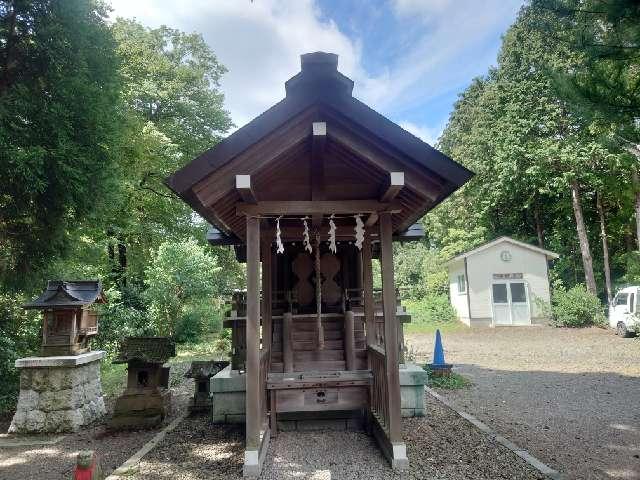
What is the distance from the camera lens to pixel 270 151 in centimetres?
403

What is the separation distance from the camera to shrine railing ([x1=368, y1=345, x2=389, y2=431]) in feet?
14.1

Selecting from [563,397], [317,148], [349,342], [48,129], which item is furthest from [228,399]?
[563,397]

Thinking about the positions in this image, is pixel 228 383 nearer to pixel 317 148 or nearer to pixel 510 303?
pixel 317 148

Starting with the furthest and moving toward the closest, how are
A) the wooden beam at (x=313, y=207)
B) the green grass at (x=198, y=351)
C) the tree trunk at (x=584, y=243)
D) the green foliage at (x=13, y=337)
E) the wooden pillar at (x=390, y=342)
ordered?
the tree trunk at (x=584, y=243)
the green grass at (x=198, y=351)
the green foliage at (x=13, y=337)
the wooden beam at (x=313, y=207)
the wooden pillar at (x=390, y=342)

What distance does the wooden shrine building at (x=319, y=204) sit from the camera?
12.9 ft

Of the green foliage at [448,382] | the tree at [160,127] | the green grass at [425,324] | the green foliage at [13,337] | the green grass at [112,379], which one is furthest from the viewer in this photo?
the green grass at [425,324]

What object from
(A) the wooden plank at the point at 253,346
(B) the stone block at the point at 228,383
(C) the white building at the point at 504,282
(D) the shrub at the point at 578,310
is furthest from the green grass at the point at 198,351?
(D) the shrub at the point at 578,310

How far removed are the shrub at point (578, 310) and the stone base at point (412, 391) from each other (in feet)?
49.0

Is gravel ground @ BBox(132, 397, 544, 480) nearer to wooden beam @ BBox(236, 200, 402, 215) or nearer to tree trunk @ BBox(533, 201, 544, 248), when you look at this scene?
wooden beam @ BBox(236, 200, 402, 215)

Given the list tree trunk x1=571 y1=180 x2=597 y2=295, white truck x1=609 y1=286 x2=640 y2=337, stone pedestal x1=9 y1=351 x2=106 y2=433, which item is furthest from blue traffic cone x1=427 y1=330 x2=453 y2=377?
tree trunk x1=571 y1=180 x2=597 y2=295

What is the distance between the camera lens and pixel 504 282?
1958cm

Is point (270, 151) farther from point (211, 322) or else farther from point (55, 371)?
point (211, 322)

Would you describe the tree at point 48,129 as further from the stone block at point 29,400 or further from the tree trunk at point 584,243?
the tree trunk at point 584,243

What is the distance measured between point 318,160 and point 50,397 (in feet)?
18.6
